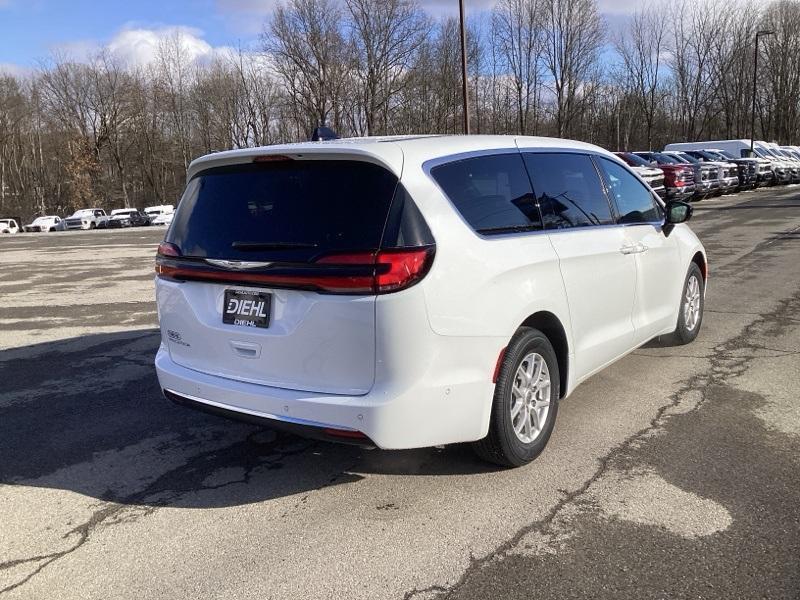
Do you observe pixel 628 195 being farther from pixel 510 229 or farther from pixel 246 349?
pixel 246 349

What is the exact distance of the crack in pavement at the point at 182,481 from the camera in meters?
3.07

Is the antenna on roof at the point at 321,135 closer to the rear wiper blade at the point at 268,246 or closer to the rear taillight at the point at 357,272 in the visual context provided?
the rear wiper blade at the point at 268,246

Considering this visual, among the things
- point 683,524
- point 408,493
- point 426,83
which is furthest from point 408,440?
point 426,83

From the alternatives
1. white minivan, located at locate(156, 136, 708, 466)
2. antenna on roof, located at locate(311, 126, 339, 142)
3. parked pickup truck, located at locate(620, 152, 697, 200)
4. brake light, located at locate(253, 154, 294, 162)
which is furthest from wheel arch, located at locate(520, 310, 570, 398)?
parked pickup truck, located at locate(620, 152, 697, 200)

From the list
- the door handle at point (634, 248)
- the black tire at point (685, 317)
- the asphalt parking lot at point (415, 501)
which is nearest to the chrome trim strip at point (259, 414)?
the asphalt parking lot at point (415, 501)

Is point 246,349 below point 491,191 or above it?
below

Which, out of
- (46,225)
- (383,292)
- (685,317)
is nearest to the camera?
(383,292)

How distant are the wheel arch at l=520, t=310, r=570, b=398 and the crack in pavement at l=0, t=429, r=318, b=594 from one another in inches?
57.8

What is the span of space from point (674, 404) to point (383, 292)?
2716mm

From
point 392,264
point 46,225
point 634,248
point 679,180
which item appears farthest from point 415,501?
point 46,225

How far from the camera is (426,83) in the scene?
51.3 metres

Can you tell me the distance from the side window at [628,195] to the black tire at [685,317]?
830 mm

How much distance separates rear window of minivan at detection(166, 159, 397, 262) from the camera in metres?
3.15

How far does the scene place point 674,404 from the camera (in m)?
4.70
